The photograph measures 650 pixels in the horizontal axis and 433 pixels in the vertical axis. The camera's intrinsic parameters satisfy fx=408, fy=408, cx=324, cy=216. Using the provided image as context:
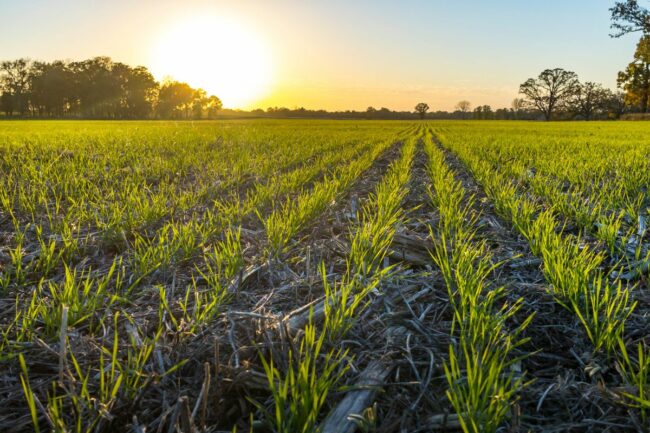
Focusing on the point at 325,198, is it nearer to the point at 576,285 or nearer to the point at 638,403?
the point at 576,285

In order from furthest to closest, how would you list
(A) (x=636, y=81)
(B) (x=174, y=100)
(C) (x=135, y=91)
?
(B) (x=174, y=100), (C) (x=135, y=91), (A) (x=636, y=81)

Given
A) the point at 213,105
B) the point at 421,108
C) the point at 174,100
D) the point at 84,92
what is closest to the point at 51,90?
the point at 84,92

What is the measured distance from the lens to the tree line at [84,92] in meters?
83.6

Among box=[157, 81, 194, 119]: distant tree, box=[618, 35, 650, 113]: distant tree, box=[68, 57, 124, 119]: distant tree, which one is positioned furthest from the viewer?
box=[157, 81, 194, 119]: distant tree

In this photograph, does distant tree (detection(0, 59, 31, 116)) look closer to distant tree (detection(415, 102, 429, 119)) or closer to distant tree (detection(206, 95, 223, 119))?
distant tree (detection(206, 95, 223, 119))

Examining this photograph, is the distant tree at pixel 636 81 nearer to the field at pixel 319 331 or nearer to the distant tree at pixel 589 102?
the distant tree at pixel 589 102

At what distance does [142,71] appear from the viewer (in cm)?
9781

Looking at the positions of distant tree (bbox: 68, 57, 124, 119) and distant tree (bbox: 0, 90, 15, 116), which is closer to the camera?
distant tree (bbox: 0, 90, 15, 116)

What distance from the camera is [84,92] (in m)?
87.6

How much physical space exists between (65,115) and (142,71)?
2015 cm

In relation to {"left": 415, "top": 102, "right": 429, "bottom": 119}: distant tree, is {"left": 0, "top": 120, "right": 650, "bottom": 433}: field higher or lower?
lower

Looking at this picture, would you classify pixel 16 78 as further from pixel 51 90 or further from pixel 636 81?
pixel 636 81

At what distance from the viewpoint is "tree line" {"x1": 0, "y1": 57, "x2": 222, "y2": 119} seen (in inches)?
3292

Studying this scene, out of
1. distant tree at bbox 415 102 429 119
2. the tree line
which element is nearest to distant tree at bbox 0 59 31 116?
the tree line
